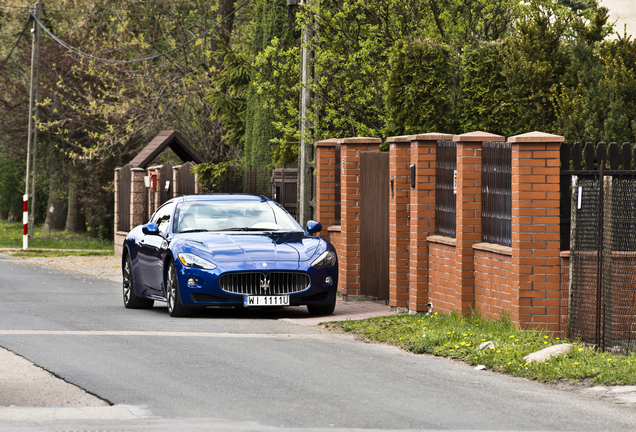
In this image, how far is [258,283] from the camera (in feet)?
41.8

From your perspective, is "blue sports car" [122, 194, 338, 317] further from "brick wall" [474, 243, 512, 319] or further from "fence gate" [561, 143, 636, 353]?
"fence gate" [561, 143, 636, 353]

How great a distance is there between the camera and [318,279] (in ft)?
42.6

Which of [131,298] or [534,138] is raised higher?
[534,138]

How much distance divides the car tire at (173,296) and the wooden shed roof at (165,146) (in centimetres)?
1586

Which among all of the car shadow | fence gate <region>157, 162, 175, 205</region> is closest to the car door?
the car shadow

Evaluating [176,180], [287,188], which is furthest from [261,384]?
[176,180]

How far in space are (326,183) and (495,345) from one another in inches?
277

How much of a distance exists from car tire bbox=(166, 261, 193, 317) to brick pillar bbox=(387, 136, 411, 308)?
8.74 ft

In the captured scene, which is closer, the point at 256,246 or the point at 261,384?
the point at 261,384

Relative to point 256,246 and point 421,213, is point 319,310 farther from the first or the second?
point 421,213

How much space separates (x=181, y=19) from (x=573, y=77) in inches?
898

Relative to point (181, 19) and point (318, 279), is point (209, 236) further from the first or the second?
point (181, 19)

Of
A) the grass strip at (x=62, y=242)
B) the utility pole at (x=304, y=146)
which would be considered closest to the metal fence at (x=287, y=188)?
the utility pole at (x=304, y=146)

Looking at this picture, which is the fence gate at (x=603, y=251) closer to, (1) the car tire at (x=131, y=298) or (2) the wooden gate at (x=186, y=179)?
(1) the car tire at (x=131, y=298)
